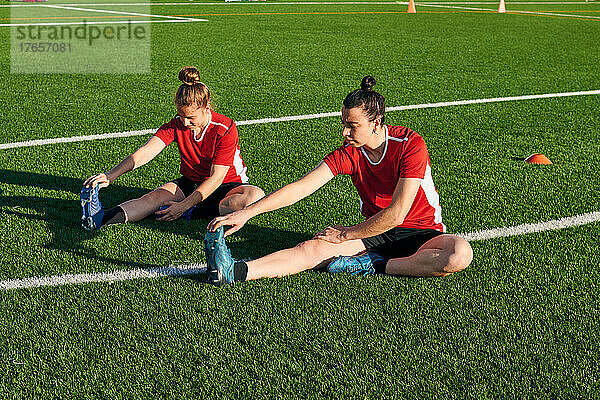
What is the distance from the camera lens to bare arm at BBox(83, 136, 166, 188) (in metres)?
4.84

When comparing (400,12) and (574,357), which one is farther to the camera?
(400,12)

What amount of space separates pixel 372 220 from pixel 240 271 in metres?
0.78

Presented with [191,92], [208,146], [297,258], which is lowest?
[297,258]

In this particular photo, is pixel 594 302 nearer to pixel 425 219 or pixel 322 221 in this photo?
pixel 425 219

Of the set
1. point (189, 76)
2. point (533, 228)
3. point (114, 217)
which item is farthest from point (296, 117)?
point (533, 228)

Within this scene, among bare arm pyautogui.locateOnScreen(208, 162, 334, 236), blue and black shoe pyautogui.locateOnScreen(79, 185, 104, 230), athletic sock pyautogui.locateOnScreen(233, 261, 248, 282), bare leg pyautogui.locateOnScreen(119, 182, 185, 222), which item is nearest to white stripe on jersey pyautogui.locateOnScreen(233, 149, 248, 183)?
bare leg pyautogui.locateOnScreen(119, 182, 185, 222)

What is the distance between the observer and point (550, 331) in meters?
3.65

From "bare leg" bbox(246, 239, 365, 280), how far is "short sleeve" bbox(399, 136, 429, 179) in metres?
0.56

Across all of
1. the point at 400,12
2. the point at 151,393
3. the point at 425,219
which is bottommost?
the point at 151,393

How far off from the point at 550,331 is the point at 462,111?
5656 mm

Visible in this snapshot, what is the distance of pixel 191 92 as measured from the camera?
482 cm

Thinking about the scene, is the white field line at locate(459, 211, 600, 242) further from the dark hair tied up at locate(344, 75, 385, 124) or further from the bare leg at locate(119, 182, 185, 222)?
the bare leg at locate(119, 182, 185, 222)

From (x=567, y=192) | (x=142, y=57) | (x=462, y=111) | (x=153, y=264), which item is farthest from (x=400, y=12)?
(x=153, y=264)

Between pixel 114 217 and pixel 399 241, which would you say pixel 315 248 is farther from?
pixel 114 217
